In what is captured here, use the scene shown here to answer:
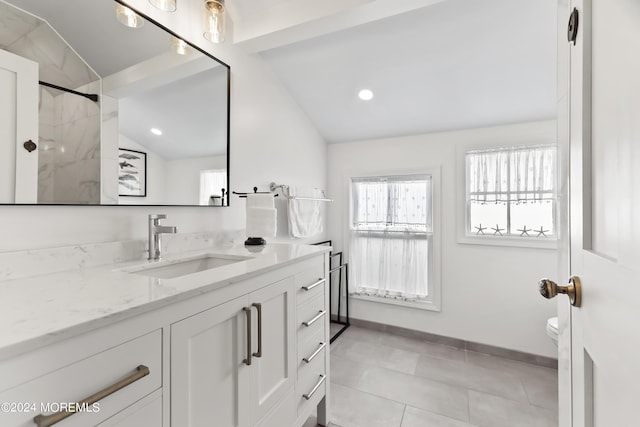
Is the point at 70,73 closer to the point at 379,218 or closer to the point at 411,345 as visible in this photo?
the point at 379,218

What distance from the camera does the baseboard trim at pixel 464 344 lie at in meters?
2.28

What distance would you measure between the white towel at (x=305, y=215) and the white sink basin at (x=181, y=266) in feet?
3.14

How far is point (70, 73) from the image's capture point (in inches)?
43.9

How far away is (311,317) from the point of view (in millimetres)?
1483

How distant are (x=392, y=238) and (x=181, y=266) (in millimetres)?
2034

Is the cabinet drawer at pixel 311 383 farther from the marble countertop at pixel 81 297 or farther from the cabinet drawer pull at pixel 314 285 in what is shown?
the marble countertop at pixel 81 297

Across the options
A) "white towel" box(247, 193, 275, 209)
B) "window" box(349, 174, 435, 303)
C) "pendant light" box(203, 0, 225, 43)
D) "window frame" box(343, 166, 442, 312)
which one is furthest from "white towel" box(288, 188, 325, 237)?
"pendant light" box(203, 0, 225, 43)

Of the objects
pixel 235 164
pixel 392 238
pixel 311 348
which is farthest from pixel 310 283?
pixel 392 238

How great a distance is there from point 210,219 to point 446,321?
7.30ft

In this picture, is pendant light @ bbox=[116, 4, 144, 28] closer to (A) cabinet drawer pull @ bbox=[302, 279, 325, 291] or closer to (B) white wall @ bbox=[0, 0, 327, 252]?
(B) white wall @ bbox=[0, 0, 327, 252]

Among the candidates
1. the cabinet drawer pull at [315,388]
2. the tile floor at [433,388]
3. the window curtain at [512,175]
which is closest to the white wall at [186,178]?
the cabinet drawer pull at [315,388]

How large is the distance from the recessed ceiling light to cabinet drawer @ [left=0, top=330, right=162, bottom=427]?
2.17 m

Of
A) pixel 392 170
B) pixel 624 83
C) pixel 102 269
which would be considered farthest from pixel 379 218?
pixel 624 83

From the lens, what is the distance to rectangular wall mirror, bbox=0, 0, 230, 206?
98cm
